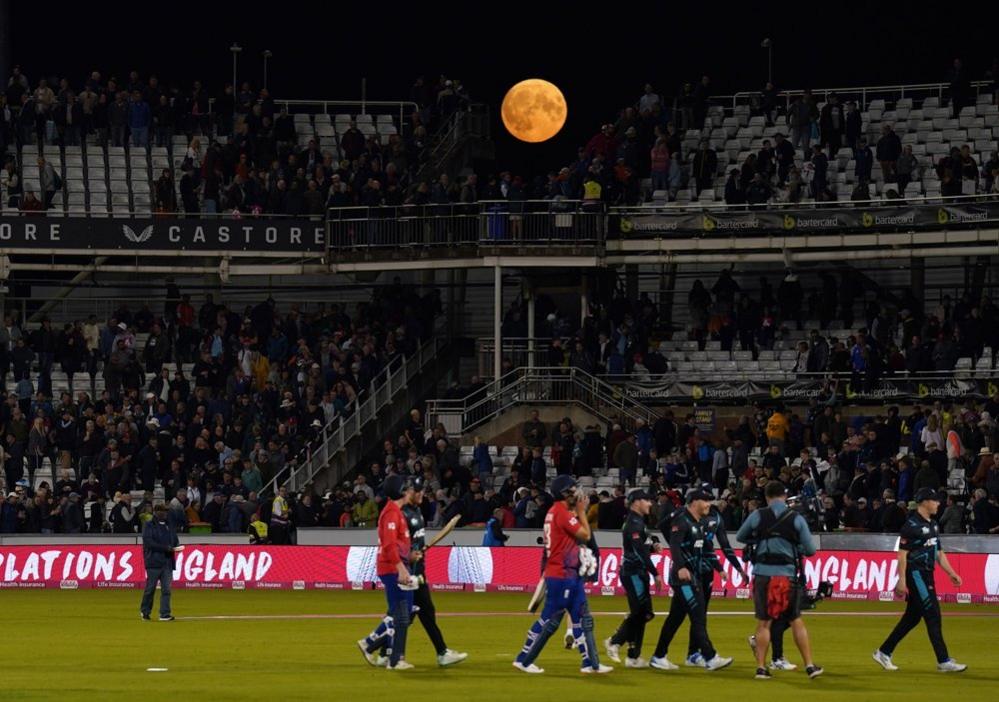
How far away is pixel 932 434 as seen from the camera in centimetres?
3853

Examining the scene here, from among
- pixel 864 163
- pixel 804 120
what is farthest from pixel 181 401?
pixel 864 163

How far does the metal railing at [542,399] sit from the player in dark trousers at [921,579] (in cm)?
2361

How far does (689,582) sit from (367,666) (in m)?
3.57

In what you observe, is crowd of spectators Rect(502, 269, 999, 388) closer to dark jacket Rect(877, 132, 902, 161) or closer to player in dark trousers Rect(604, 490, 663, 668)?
dark jacket Rect(877, 132, 902, 161)

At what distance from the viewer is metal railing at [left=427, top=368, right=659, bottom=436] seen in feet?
146

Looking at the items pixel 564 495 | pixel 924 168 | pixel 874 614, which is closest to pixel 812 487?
pixel 874 614

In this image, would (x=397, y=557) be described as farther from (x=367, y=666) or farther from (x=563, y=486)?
(x=367, y=666)

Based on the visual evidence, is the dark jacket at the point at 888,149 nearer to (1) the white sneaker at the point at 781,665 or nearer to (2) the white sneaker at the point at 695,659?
(2) the white sneaker at the point at 695,659

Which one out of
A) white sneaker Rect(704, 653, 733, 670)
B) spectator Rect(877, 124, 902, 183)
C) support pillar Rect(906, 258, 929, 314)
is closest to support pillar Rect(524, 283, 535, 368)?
spectator Rect(877, 124, 902, 183)

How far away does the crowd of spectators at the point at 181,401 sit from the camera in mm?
42219

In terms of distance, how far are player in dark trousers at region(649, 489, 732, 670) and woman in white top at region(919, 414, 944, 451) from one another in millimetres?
18521

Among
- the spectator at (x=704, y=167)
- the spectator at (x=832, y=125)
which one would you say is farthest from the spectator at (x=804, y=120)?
the spectator at (x=704, y=167)

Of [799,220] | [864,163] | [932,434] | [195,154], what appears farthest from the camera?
[195,154]

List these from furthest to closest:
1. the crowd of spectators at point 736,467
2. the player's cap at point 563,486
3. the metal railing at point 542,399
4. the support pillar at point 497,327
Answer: the support pillar at point 497,327 < the metal railing at point 542,399 < the crowd of spectators at point 736,467 < the player's cap at point 563,486
